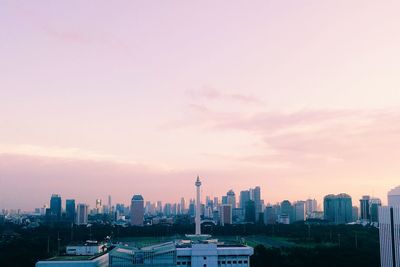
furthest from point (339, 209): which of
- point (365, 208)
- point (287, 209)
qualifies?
point (287, 209)

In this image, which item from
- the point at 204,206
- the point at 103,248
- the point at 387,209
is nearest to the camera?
the point at 387,209

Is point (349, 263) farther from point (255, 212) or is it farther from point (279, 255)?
point (255, 212)

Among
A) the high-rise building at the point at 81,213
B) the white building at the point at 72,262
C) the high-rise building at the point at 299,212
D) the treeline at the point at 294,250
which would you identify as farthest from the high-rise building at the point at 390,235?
the high-rise building at the point at 299,212

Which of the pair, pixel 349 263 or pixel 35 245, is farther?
pixel 35 245

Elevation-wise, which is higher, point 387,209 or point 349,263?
point 387,209

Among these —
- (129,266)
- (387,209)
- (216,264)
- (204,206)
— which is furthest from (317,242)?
(204,206)

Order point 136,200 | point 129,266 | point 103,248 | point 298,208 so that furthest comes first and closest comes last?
point 298,208 → point 136,200 → point 103,248 → point 129,266

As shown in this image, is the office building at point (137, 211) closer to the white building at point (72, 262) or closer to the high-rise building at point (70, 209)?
the high-rise building at point (70, 209)
